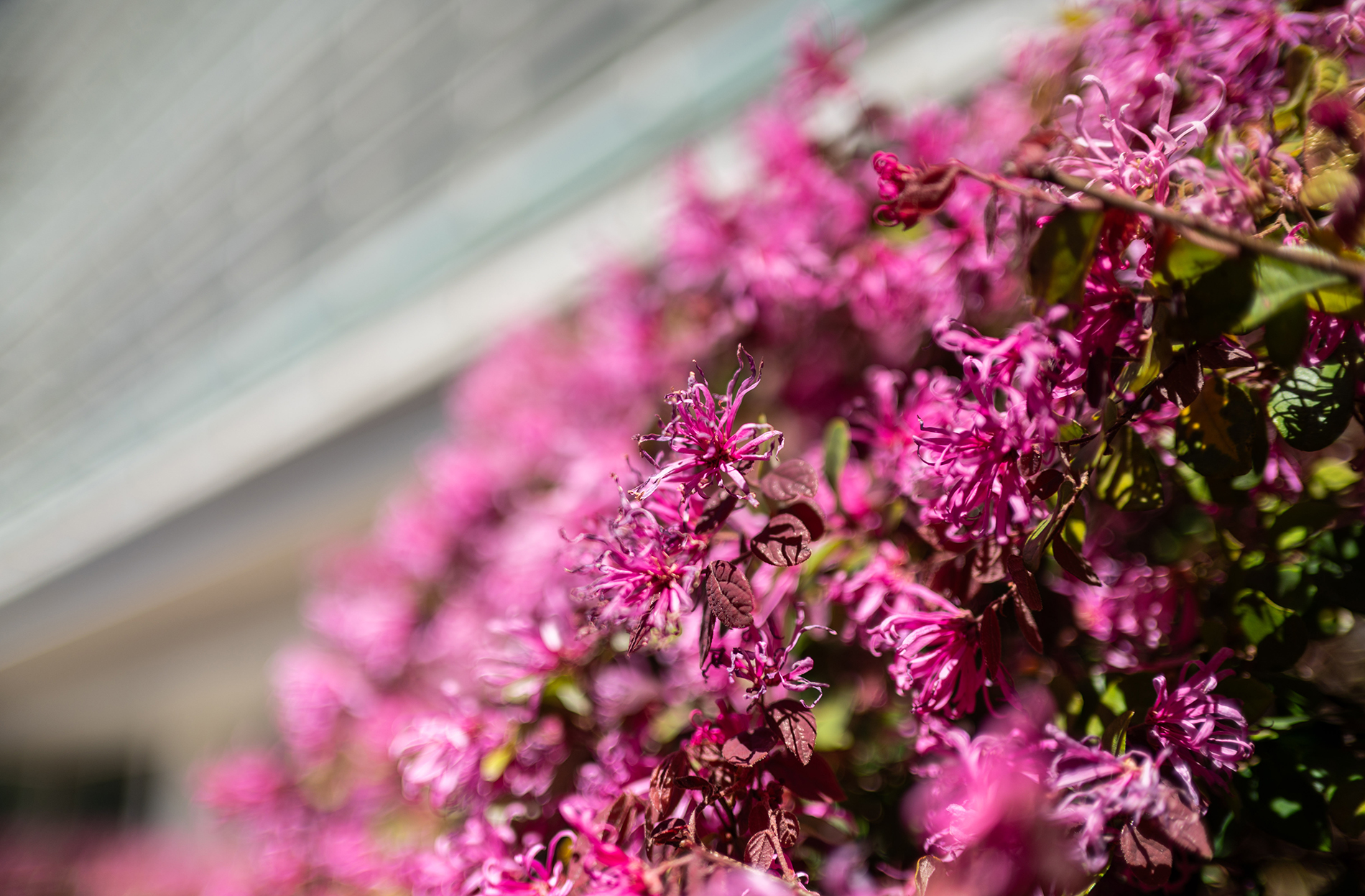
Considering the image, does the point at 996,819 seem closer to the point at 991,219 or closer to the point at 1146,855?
the point at 1146,855

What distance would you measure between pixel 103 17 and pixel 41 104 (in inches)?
33.3

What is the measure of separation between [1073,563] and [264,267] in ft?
9.76

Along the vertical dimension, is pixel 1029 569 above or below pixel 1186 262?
below

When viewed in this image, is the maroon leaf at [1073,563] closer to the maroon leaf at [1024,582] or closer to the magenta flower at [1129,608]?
the maroon leaf at [1024,582]

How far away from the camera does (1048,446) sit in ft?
1.29

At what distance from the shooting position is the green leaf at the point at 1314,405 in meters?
0.38

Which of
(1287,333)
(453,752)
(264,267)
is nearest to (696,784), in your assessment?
(453,752)

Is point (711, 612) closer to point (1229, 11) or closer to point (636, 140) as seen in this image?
point (1229, 11)

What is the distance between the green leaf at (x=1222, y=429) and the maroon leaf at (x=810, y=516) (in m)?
0.18

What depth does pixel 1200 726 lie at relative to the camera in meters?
0.37

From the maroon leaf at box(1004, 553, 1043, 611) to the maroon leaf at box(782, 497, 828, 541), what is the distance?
0.33 feet

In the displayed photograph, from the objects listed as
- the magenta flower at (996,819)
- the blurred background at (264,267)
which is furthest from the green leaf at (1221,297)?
the blurred background at (264,267)

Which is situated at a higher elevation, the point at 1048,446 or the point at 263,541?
the point at 1048,446

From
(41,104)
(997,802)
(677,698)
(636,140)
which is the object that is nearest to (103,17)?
(41,104)
